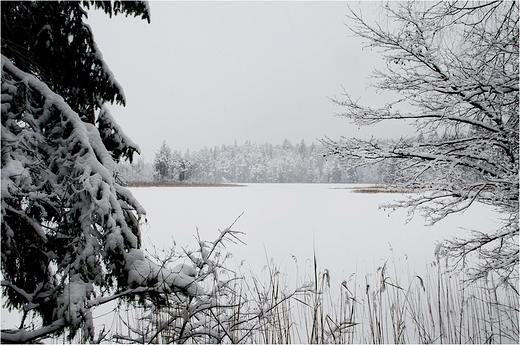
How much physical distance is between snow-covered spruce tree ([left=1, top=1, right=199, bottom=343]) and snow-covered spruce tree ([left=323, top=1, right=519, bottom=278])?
299 centimetres

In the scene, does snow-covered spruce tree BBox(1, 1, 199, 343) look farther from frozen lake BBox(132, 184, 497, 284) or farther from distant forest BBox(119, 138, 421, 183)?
distant forest BBox(119, 138, 421, 183)

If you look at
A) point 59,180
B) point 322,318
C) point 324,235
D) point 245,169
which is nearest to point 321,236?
point 324,235

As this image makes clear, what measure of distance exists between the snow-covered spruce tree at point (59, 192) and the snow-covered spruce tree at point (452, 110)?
2989 mm

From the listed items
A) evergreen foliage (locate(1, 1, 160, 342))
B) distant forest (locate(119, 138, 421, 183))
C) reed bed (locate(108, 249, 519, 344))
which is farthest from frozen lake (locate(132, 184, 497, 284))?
distant forest (locate(119, 138, 421, 183))

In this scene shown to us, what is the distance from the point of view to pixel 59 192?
1.94 metres

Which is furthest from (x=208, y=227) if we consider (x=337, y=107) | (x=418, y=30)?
(x=418, y=30)

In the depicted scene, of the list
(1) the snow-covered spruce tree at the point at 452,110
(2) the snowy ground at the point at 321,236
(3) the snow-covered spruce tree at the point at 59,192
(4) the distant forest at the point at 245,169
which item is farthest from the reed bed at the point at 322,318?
(4) the distant forest at the point at 245,169

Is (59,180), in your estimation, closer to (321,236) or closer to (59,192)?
(59,192)

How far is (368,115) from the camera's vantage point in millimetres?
4293

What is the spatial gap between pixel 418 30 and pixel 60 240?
4.47 meters

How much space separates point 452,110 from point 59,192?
4214 millimetres

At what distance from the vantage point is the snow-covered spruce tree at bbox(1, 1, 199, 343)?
1780 mm

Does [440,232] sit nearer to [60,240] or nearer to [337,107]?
[337,107]

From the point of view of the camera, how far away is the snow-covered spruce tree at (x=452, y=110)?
3.43 meters
